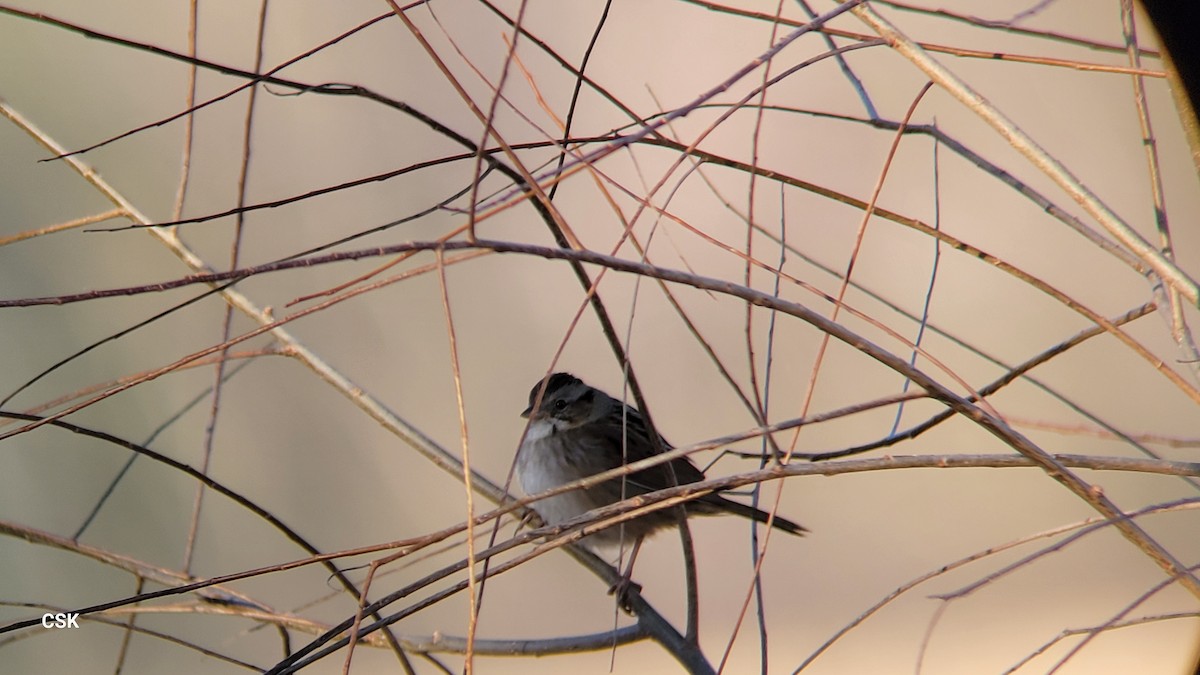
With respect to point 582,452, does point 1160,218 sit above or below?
below

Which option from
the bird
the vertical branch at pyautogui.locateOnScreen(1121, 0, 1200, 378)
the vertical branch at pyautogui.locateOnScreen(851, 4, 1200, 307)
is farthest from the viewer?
the bird

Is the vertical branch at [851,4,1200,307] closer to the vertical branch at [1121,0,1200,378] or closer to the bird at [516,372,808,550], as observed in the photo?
the vertical branch at [1121,0,1200,378]

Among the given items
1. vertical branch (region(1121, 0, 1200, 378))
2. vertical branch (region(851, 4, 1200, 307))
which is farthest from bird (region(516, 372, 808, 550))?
vertical branch (region(851, 4, 1200, 307))

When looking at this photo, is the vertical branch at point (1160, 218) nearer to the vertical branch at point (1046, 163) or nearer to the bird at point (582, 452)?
the vertical branch at point (1046, 163)

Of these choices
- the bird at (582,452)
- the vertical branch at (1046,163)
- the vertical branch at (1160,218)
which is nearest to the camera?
the vertical branch at (1046,163)

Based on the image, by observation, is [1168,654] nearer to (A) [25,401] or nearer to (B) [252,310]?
(B) [252,310]

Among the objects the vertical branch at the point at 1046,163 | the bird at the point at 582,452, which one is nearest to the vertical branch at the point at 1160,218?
the vertical branch at the point at 1046,163

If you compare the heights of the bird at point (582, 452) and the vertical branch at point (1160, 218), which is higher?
Answer: the bird at point (582, 452)

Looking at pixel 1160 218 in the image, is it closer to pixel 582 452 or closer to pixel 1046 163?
pixel 1046 163

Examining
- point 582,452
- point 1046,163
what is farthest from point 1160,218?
point 582,452

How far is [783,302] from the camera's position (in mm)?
1064

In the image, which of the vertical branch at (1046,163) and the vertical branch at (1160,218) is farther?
the vertical branch at (1160,218)

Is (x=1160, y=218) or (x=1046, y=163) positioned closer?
(x=1046, y=163)

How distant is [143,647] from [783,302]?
14.0ft
